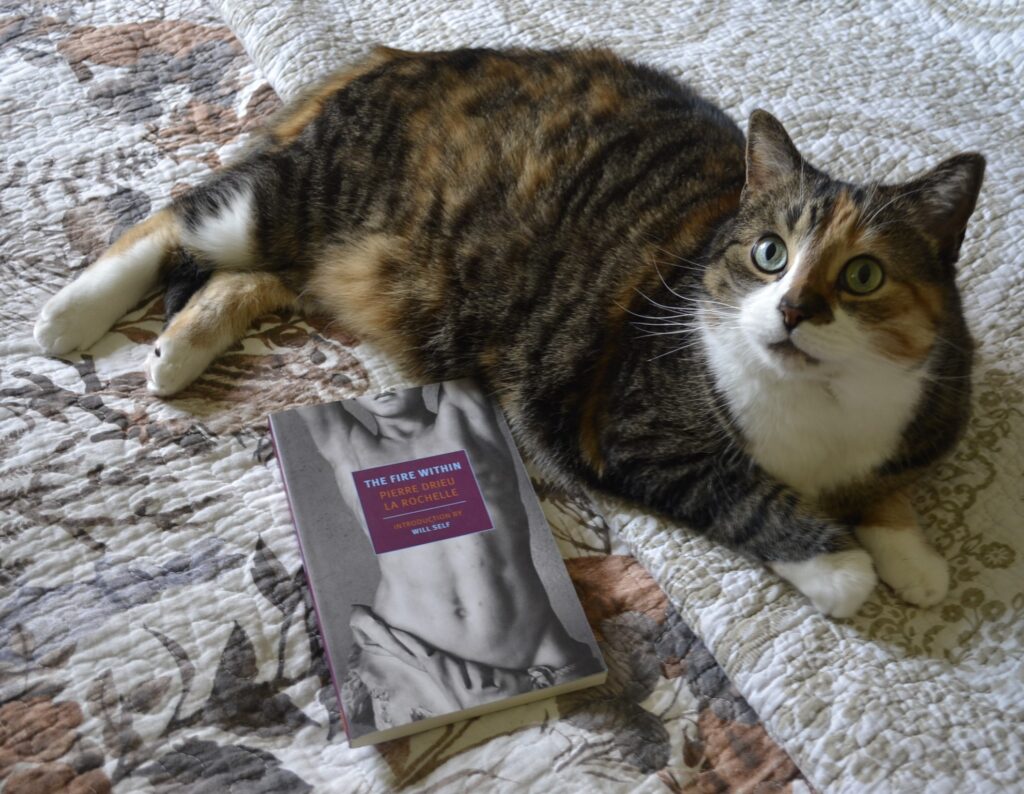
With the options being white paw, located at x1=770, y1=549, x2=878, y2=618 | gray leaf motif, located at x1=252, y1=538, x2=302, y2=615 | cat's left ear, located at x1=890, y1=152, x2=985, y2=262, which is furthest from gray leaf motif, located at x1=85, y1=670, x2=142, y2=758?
cat's left ear, located at x1=890, y1=152, x2=985, y2=262

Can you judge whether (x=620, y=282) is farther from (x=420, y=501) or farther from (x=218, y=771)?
(x=218, y=771)

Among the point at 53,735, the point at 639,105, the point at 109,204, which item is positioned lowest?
the point at 53,735

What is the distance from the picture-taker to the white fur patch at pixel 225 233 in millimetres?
1392

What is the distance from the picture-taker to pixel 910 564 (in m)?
1.06

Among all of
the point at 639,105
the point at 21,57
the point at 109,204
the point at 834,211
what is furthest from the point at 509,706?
the point at 21,57

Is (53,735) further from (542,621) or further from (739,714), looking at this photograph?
(739,714)

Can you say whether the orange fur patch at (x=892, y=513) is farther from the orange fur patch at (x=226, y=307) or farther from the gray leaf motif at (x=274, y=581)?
the orange fur patch at (x=226, y=307)

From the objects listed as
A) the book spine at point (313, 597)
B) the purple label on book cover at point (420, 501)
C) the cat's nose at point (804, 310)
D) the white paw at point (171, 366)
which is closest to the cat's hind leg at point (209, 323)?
the white paw at point (171, 366)

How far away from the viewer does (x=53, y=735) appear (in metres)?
0.91

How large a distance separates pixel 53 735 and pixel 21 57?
4.04 ft

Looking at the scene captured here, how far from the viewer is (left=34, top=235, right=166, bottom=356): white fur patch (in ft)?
4.15

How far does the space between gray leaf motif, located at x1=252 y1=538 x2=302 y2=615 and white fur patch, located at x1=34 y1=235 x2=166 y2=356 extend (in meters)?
0.41

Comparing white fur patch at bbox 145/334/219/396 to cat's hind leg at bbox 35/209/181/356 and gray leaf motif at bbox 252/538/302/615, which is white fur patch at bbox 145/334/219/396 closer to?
cat's hind leg at bbox 35/209/181/356

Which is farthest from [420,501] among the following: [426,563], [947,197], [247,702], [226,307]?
[947,197]
